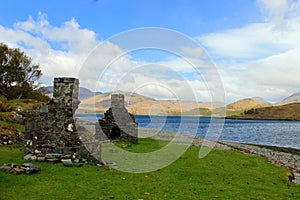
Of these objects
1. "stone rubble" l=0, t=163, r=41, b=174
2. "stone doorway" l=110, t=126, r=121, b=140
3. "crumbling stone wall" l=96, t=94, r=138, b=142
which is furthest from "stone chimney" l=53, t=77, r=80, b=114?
"stone doorway" l=110, t=126, r=121, b=140

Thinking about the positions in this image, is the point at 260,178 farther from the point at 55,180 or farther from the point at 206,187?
the point at 55,180

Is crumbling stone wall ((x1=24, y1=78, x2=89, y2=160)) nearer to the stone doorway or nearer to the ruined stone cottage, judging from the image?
the ruined stone cottage

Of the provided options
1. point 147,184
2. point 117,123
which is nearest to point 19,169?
point 147,184

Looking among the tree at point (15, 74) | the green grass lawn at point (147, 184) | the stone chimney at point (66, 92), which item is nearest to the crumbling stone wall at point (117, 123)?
the stone chimney at point (66, 92)

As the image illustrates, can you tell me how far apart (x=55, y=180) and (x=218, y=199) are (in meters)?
7.50

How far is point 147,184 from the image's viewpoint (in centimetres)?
1377

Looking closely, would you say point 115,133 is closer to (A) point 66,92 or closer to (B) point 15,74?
(A) point 66,92

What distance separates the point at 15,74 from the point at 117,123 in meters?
38.4

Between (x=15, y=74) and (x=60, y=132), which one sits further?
A: (x=15, y=74)

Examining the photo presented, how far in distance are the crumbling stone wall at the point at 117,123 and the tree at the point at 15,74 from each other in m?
33.0

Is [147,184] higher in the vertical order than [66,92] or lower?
lower

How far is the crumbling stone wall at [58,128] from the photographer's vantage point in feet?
60.7

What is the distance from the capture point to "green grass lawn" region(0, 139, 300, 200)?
11.9 meters

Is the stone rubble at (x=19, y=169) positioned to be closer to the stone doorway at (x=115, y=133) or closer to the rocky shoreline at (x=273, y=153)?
the rocky shoreline at (x=273, y=153)
